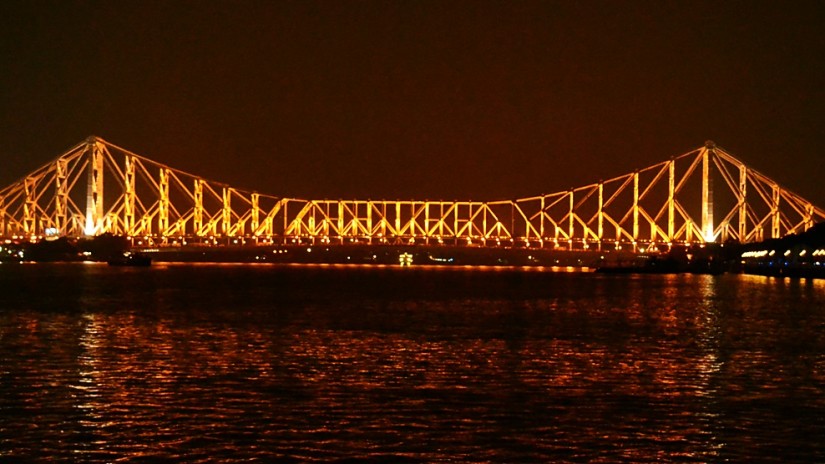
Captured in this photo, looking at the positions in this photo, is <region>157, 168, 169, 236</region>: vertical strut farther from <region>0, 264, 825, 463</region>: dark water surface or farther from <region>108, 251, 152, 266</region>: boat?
<region>0, 264, 825, 463</region>: dark water surface

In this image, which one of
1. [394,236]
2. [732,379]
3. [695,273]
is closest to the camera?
[732,379]

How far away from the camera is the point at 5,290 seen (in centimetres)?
4784

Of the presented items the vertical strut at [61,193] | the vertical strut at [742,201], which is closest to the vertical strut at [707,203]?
the vertical strut at [742,201]

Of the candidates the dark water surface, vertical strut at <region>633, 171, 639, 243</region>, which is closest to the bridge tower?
vertical strut at <region>633, 171, 639, 243</region>

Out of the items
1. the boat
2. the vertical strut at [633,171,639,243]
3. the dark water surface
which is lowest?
the dark water surface

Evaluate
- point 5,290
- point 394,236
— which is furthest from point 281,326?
point 394,236

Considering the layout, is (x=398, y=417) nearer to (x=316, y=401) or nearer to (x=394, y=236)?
(x=316, y=401)

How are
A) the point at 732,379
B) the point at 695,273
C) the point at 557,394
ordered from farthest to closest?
the point at 695,273, the point at 732,379, the point at 557,394

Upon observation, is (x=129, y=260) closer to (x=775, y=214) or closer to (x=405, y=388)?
Result: (x=775, y=214)

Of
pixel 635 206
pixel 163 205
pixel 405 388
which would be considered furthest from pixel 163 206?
pixel 405 388

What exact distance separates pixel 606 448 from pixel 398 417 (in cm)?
270

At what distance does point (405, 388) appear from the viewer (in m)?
17.3

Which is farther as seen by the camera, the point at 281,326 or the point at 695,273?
the point at 695,273

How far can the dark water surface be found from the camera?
13164mm
